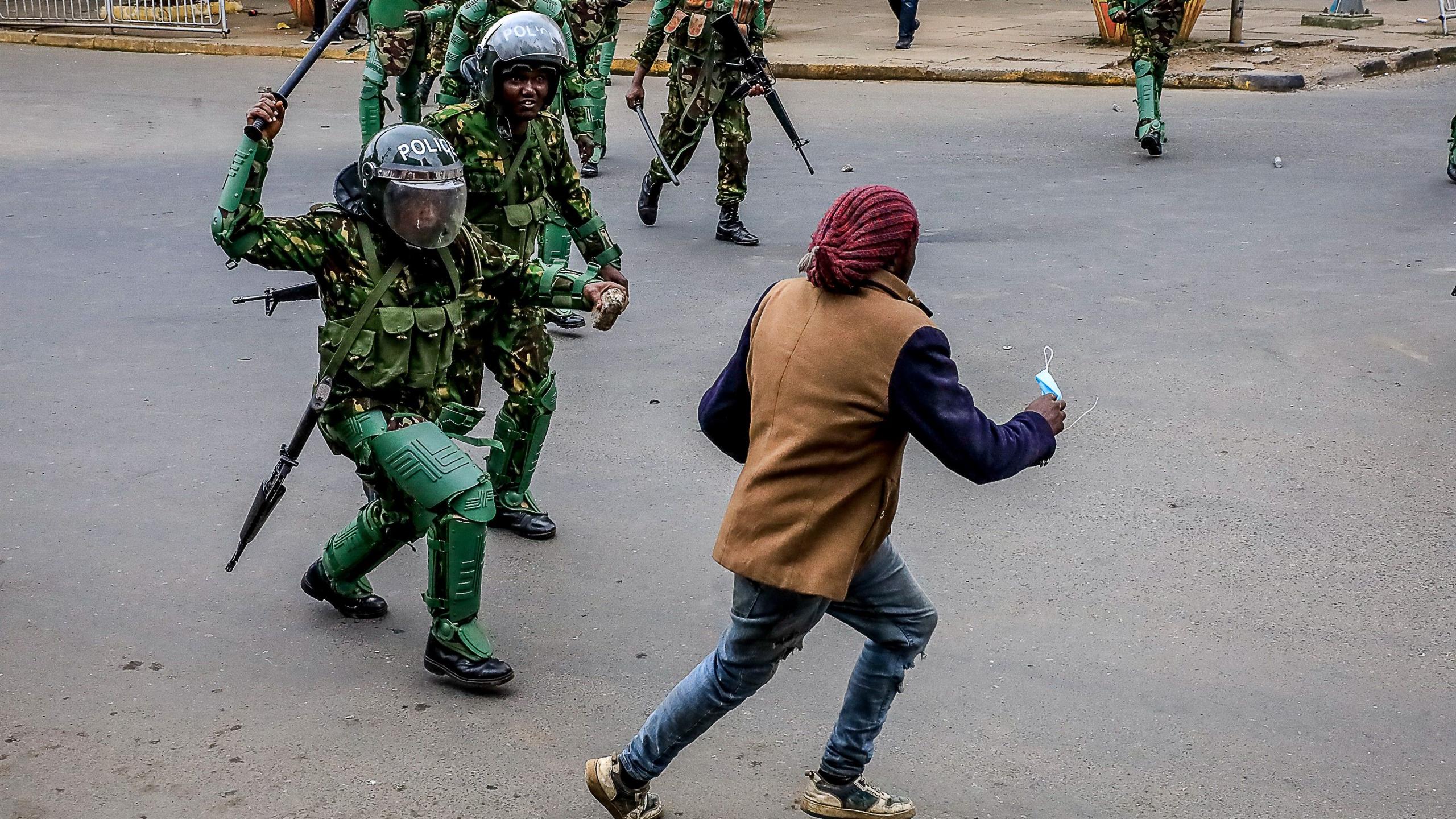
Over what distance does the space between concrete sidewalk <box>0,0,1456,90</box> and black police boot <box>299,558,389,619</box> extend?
1205 centimetres

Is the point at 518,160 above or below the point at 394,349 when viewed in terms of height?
above

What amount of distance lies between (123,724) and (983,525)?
2.99 metres

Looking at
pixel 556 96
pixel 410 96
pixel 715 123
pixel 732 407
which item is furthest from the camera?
pixel 410 96

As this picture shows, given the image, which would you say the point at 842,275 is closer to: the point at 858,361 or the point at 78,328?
the point at 858,361

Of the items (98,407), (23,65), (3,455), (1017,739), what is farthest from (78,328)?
(23,65)

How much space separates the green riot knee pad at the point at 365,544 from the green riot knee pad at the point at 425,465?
0.79 ft

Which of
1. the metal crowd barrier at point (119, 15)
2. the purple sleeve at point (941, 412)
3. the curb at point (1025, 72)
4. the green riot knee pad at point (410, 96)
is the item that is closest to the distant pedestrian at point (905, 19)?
the curb at point (1025, 72)

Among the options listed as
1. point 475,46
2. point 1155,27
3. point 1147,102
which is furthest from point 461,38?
point 1155,27

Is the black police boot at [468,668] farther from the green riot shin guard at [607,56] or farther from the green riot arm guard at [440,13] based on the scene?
the green riot shin guard at [607,56]

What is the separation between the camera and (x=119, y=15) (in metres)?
19.3

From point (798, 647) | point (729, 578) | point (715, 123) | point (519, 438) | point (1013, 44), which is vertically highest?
point (715, 123)

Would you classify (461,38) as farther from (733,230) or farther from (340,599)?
(340,599)

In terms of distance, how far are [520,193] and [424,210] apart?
4.18ft

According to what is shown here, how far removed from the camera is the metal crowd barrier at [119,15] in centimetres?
1923
